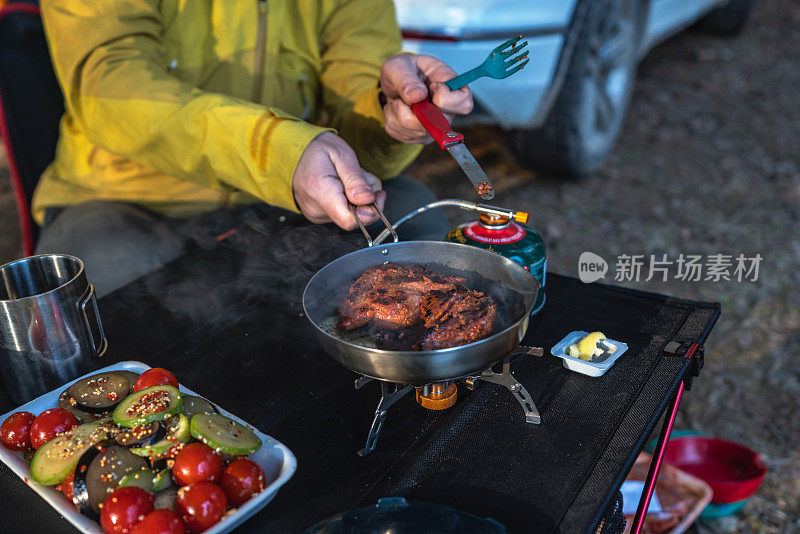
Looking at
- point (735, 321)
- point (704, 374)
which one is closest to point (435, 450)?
point (704, 374)

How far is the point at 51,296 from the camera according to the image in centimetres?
144

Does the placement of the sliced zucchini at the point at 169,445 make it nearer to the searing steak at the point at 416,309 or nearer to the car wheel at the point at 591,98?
the searing steak at the point at 416,309

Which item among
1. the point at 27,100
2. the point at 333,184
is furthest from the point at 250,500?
the point at 27,100

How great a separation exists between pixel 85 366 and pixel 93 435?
0.40 meters

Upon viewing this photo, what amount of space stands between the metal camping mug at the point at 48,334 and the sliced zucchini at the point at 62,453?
321 mm

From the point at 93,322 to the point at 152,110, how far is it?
0.71 metres

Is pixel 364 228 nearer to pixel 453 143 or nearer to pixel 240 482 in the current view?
pixel 453 143

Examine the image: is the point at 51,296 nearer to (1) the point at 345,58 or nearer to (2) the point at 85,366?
(2) the point at 85,366

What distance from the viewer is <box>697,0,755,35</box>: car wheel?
6770 mm

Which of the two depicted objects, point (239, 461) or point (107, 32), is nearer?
point (239, 461)

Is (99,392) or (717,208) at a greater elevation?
(99,392)

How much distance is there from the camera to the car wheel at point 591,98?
12.7 feet

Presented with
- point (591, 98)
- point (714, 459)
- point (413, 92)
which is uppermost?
point (413, 92)

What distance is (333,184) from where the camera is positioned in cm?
161
